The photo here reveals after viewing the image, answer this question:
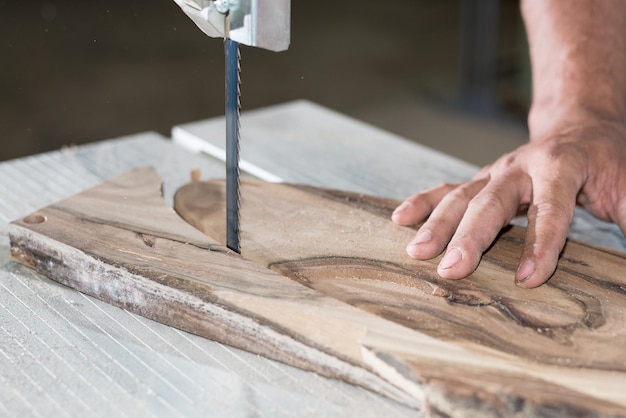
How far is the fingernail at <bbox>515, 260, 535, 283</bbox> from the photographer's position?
896mm

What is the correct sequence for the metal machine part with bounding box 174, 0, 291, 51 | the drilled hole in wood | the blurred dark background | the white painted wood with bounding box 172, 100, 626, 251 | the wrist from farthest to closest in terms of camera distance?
1. the blurred dark background
2. the white painted wood with bounding box 172, 100, 626, 251
3. the wrist
4. the drilled hole in wood
5. the metal machine part with bounding box 174, 0, 291, 51

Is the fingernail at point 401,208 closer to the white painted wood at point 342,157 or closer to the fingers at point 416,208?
the fingers at point 416,208

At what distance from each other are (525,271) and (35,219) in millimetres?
643

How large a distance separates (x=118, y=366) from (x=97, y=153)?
0.70 meters

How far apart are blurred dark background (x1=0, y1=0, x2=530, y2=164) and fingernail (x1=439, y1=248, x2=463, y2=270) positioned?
2.13 m

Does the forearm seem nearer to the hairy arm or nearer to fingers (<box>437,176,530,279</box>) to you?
the hairy arm

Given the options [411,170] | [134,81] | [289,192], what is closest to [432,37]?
[134,81]

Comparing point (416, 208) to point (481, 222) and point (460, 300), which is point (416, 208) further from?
point (460, 300)

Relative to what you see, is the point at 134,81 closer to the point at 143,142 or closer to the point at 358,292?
the point at 143,142

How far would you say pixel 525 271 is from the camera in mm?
900

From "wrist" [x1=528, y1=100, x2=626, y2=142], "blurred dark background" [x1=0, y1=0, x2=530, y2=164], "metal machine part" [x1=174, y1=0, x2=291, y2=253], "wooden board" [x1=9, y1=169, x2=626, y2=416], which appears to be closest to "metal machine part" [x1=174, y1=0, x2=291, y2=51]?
"metal machine part" [x1=174, y1=0, x2=291, y2=253]

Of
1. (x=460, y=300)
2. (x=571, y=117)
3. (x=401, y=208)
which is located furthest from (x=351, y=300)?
(x=571, y=117)

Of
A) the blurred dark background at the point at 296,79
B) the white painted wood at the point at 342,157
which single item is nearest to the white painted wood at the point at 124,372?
the white painted wood at the point at 342,157

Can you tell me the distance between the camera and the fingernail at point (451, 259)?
0.90 metres
